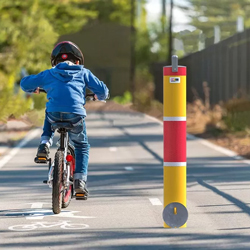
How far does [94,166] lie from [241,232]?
25.5 feet

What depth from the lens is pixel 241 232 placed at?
331 inches

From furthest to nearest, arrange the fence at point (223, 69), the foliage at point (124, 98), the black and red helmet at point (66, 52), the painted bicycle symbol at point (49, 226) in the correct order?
1. the foliage at point (124, 98)
2. the fence at point (223, 69)
3. the black and red helmet at point (66, 52)
4. the painted bicycle symbol at point (49, 226)

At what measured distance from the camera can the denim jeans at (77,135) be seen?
31.2 feet

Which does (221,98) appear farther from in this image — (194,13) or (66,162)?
(194,13)

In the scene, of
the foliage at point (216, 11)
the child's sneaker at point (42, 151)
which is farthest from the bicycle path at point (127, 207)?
the foliage at point (216, 11)

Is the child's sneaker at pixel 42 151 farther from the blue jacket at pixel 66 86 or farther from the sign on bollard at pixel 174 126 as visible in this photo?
the sign on bollard at pixel 174 126

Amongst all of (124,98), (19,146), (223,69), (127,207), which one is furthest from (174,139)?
(124,98)

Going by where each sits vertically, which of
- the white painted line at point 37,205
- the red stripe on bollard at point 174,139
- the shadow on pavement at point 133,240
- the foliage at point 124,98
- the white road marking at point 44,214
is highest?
the red stripe on bollard at point 174,139

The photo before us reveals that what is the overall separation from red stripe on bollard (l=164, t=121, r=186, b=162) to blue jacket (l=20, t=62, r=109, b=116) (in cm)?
140

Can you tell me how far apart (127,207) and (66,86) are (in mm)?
1632

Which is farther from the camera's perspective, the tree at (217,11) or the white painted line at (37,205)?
the tree at (217,11)

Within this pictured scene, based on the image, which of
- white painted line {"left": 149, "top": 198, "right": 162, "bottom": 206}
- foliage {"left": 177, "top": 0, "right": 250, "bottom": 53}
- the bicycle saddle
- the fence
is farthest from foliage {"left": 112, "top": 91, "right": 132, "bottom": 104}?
the bicycle saddle

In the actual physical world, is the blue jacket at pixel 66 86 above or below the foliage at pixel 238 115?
above

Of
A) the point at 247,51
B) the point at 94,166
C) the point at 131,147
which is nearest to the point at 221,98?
the point at 247,51
